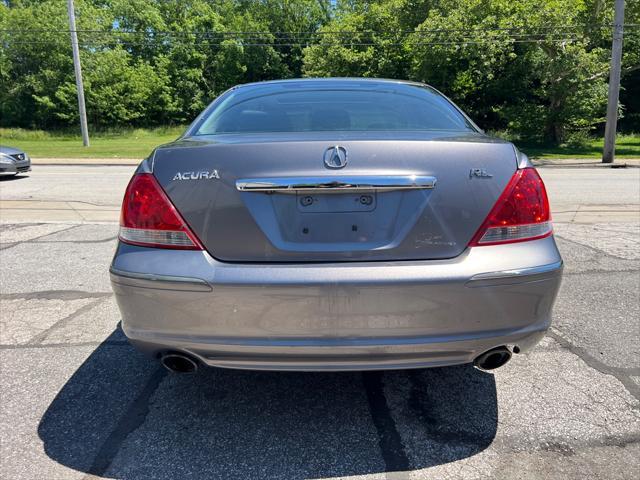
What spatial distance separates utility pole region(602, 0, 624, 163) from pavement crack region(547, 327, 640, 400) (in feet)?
61.0

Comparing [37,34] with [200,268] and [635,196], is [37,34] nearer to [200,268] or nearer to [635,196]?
[635,196]

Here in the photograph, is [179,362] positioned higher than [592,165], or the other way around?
[179,362]

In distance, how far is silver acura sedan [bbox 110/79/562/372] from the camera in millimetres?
2154

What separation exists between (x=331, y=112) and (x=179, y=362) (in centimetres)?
161

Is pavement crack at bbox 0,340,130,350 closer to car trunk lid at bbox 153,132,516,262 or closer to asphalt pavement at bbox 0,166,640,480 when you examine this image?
asphalt pavement at bbox 0,166,640,480

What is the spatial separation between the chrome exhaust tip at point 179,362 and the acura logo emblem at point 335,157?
1042 millimetres

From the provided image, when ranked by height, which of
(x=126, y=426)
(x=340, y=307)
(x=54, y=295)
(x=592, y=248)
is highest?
(x=340, y=307)

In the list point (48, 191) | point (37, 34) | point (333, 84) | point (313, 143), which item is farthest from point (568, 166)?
point (37, 34)

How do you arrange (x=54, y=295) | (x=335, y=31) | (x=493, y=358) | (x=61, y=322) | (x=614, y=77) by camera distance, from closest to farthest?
(x=493, y=358) → (x=61, y=322) → (x=54, y=295) → (x=614, y=77) → (x=335, y=31)

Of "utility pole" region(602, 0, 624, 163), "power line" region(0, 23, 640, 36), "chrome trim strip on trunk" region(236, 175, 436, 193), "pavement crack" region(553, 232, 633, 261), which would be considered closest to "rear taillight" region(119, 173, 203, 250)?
"chrome trim strip on trunk" region(236, 175, 436, 193)

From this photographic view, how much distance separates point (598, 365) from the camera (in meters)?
3.19

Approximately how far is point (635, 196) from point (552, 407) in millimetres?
9100

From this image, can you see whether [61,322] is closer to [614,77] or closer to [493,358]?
[493,358]

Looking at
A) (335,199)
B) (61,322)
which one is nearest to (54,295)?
(61,322)
